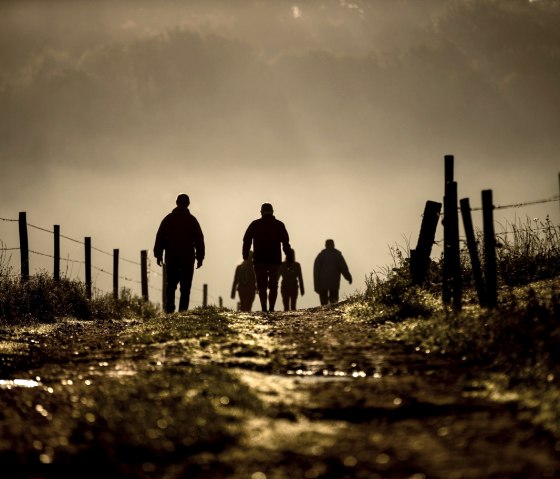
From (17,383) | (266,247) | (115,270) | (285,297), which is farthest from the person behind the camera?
(115,270)

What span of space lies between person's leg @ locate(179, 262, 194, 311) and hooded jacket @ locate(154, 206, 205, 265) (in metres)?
0.13

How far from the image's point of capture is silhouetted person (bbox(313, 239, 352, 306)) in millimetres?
20656

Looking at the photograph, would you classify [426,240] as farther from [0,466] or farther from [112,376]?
[0,466]

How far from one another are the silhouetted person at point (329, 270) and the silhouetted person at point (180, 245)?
5.74 metres

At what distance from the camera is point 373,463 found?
131 inches

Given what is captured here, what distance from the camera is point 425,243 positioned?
12.5 meters

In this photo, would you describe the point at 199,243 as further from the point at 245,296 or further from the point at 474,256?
the point at 474,256

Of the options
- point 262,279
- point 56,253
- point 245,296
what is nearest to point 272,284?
point 262,279

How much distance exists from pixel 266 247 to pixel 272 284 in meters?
0.83

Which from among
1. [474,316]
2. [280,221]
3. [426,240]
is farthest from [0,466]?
[280,221]

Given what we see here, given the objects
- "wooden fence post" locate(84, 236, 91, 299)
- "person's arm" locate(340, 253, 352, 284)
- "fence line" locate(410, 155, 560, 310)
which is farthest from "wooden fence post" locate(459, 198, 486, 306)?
"wooden fence post" locate(84, 236, 91, 299)

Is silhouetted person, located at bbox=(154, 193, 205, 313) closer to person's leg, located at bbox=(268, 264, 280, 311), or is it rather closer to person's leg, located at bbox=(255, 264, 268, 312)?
person's leg, located at bbox=(255, 264, 268, 312)

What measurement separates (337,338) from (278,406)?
369cm

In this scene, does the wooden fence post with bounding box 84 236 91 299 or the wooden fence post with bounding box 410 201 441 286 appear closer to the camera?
the wooden fence post with bounding box 410 201 441 286
